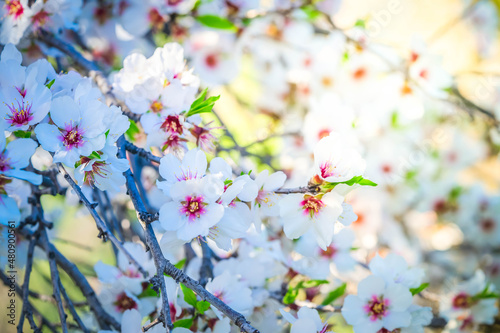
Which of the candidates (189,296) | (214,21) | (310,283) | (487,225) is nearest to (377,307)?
(310,283)

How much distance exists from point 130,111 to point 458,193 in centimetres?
147

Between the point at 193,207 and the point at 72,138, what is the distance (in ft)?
0.72

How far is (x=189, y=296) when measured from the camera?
64cm

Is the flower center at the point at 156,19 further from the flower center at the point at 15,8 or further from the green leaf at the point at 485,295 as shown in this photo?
the green leaf at the point at 485,295

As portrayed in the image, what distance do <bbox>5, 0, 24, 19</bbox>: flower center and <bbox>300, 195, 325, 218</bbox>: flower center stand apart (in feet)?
2.41

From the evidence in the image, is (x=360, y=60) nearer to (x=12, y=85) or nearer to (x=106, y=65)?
(x=106, y=65)

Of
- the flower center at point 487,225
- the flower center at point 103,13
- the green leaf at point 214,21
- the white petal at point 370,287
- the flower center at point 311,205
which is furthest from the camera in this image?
the flower center at point 487,225

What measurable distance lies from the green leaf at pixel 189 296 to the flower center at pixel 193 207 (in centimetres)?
17

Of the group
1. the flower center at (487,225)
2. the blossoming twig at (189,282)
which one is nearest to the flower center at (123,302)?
the blossoming twig at (189,282)

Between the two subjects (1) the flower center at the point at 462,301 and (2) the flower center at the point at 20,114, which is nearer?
(2) the flower center at the point at 20,114

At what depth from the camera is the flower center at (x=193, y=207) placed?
55cm

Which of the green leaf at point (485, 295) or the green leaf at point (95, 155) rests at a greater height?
the green leaf at point (95, 155)

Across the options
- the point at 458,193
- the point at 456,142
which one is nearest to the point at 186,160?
the point at 458,193

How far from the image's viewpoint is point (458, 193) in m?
1.54
